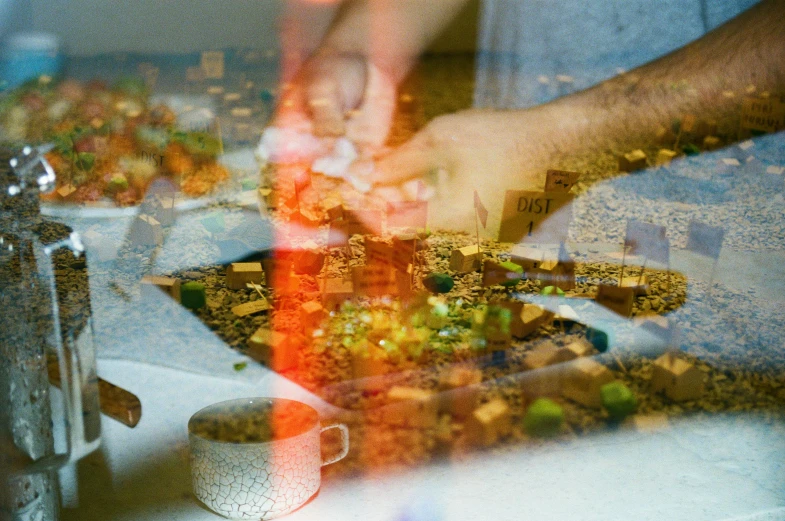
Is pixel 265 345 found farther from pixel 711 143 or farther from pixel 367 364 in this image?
pixel 711 143

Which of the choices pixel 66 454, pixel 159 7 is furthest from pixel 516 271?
pixel 159 7

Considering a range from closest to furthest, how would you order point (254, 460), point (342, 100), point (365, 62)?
point (254, 460), point (342, 100), point (365, 62)

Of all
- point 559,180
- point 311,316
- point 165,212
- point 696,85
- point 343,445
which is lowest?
point 343,445

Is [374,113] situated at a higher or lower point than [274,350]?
higher

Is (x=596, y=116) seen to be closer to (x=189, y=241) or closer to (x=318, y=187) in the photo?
(x=318, y=187)

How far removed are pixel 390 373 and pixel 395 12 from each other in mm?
2467

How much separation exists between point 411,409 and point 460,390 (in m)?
0.08

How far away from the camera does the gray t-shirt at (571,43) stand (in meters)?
2.79

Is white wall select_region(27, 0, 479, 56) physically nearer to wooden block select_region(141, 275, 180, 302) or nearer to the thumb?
the thumb

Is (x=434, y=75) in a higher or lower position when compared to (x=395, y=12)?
lower

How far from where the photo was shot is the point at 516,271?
1259 millimetres

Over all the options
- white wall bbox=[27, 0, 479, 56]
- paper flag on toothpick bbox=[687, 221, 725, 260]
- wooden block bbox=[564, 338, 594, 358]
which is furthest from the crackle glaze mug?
white wall bbox=[27, 0, 479, 56]

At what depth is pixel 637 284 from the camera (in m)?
1.27

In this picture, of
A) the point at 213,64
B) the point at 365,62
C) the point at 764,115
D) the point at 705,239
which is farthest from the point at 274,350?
the point at 213,64
